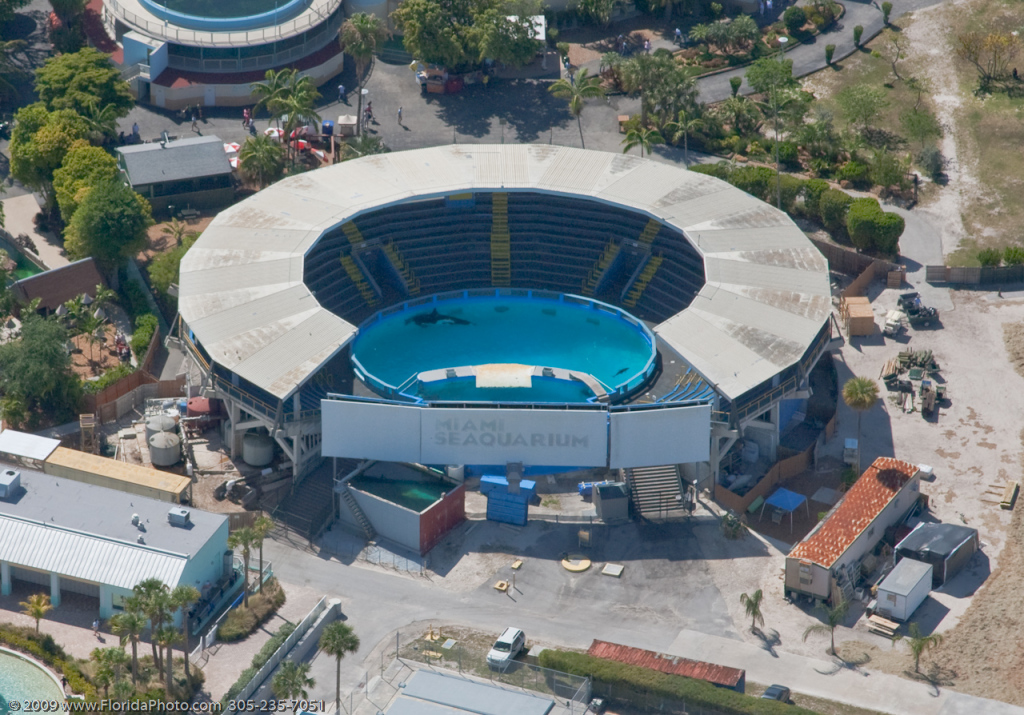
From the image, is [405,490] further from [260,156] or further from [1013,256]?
[1013,256]

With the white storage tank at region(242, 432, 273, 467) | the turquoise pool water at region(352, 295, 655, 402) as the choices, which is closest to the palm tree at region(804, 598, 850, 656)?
the turquoise pool water at region(352, 295, 655, 402)

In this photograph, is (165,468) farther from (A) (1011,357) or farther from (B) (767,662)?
(A) (1011,357)

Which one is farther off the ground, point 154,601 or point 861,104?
point 861,104

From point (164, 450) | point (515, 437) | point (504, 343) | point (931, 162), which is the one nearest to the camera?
point (515, 437)

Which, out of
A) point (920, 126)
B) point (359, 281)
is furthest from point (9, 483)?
point (920, 126)

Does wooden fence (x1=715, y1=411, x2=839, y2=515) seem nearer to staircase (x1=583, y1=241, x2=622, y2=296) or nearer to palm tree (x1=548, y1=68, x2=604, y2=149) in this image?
staircase (x1=583, y1=241, x2=622, y2=296)

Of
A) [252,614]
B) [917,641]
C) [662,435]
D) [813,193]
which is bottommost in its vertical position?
[252,614]

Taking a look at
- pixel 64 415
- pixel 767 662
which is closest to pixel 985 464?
pixel 767 662
